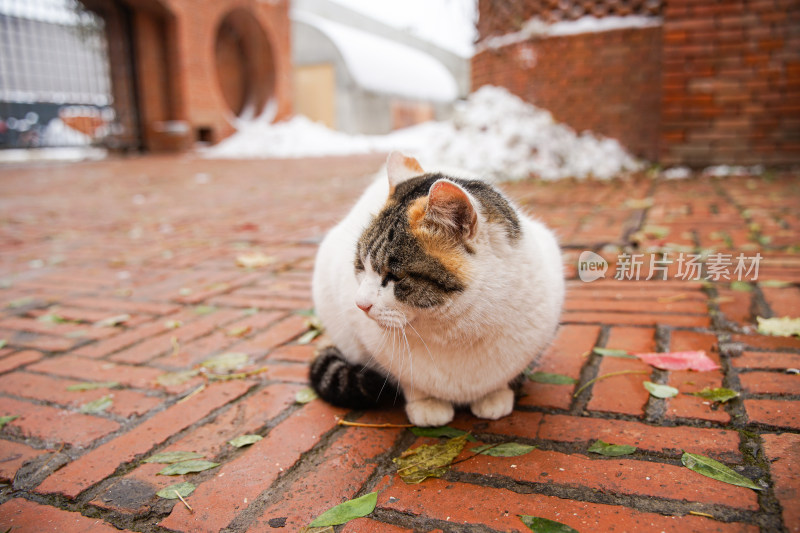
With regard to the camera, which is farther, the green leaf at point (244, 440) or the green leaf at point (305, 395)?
the green leaf at point (305, 395)

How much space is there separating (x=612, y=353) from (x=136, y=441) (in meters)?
1.68

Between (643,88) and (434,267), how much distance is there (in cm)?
680

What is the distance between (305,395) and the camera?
1.94 m

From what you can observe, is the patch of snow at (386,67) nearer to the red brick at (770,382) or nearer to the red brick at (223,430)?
the red brick at (223,430)

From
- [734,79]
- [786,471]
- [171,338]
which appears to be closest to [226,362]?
[171,338]

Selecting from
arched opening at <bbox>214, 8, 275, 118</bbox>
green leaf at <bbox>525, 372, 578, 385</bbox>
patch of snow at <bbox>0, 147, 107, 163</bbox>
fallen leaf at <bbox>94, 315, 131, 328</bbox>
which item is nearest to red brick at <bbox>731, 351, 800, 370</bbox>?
green leaf at <bbox>525, 372, 578, 385</bbox>

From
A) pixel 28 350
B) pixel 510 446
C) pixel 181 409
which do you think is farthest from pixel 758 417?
pixel 28 350

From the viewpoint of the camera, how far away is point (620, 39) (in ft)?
23.1

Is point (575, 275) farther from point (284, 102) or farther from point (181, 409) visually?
point (284, 102)

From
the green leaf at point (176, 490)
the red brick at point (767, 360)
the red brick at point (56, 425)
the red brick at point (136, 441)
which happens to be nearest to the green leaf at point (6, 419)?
the red brick at point (56, 425)

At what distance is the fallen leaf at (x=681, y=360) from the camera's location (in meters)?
1.92

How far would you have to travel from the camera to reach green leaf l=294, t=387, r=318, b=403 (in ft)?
6.28

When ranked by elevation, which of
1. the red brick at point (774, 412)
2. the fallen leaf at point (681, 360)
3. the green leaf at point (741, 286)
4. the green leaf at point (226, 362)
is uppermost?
the green leaf at point (741, 286)

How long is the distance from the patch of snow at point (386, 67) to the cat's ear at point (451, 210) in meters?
19.7
